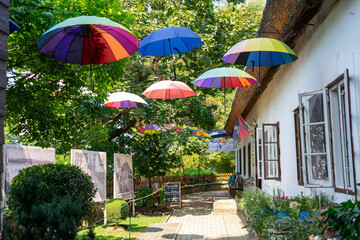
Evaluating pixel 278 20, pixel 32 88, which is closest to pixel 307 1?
pixel 278 20

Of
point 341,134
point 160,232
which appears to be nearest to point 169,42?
point 341,134

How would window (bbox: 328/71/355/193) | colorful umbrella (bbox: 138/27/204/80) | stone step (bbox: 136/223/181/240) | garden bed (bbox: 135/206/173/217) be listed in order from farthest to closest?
garden bed (bbox: 135/206/173/217)
stone step (bbox: 136/223/181/240)
colorful umbrella (bbox: 138/27/204/80)
window (bbox: 328/71/355/193)

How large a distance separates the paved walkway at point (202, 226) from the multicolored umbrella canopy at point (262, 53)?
2.89 meters

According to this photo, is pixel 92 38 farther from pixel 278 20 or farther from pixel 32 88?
pixel 278 20

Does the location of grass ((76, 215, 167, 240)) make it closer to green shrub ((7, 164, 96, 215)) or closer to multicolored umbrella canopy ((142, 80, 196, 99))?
green shrub ((7, 164, 96, 215))

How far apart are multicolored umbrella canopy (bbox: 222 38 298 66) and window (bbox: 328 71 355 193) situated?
1.00m

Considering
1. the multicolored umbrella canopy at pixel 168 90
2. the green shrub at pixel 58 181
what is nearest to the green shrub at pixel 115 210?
the green shrub at pixel 58 181

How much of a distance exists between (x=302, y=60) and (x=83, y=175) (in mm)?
4496

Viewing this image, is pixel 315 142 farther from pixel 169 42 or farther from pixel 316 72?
pixel 169 42

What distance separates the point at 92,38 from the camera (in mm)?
5918

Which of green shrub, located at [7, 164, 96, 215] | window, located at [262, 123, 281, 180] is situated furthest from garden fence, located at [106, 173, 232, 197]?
green shrub, located at [7, 164, 96, 215]

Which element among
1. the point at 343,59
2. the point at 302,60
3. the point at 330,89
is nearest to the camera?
the point at 343,59

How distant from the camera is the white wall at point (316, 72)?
13.2 feet

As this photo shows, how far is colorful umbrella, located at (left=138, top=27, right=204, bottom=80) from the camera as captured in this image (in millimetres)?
6641
